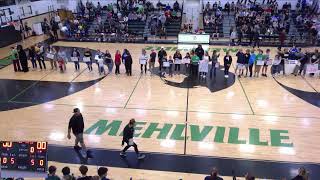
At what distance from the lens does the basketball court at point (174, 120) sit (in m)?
9.21

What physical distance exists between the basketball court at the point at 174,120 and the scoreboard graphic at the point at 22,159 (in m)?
2.33

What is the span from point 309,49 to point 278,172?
16377 mm

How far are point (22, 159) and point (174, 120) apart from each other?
611 cm

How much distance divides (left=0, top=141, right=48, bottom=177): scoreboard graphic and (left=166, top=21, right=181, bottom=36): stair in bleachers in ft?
68.7

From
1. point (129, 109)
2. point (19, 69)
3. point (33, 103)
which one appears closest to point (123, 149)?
point (129, 109)

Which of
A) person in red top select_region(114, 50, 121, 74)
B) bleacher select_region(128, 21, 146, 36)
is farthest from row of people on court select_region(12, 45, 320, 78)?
bleacher select_region(128, 21, 146, 36)

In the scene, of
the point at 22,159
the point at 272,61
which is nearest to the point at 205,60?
the point at 272,61

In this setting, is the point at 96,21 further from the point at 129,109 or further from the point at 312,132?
the point at 312,132

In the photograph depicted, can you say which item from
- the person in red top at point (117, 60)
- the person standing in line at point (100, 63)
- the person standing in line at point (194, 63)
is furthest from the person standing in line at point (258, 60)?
the person standing in line at point (100, 63)

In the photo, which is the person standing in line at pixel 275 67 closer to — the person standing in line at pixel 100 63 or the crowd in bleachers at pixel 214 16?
the person standing in line at pixel 100 63

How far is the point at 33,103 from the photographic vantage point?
13.3 meters

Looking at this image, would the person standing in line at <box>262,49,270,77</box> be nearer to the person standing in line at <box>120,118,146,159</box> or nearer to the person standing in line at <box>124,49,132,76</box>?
the person standing in line at <box>124,49,132,76</box>

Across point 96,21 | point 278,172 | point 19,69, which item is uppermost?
point 96,21

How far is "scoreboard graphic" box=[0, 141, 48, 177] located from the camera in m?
6.74
